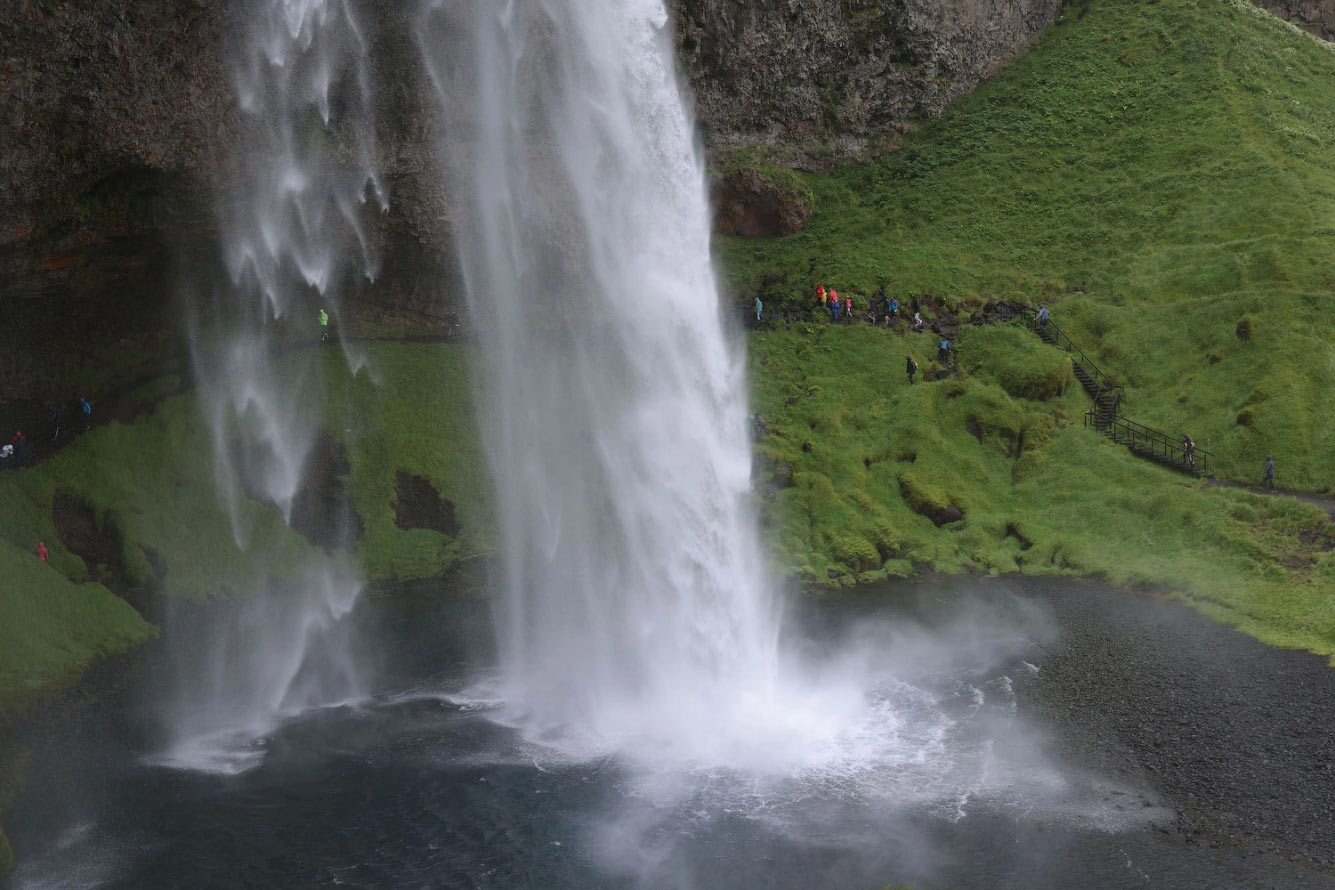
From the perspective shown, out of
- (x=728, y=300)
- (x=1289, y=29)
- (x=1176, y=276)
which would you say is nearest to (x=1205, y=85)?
(x=1289, y=29)

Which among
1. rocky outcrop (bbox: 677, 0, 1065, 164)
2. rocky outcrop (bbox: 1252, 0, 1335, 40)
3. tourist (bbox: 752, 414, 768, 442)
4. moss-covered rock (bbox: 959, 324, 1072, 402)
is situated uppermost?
rocky outcrop (bbox: 1252, 0, 1335, 40)

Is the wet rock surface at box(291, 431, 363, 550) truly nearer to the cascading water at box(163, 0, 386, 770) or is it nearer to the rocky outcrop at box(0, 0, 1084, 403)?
the cascading water at box(163, 0, 386, 770)

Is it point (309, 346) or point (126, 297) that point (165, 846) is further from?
point (309, 346)

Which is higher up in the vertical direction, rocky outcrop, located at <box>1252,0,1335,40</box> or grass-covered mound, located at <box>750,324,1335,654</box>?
rocky outcrop, located at <box>1252,0,1335,40</box>

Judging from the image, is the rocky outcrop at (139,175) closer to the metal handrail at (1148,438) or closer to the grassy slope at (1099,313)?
the grassy slope at (1099,313)

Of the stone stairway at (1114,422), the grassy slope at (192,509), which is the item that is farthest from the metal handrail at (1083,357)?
the grassy slope at (192,509)

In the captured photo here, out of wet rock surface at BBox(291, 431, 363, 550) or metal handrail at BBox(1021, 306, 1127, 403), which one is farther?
metal handrail at BBox(1021, 306, 1127, 403)

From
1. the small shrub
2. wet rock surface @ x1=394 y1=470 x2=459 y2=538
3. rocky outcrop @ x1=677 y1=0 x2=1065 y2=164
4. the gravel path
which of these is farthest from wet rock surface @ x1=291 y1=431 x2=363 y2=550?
the small shrub
